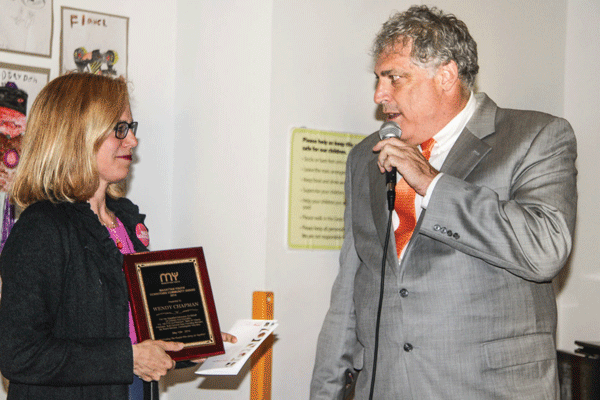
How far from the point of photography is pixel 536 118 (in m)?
1.95

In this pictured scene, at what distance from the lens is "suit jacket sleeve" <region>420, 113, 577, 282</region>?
175 cm

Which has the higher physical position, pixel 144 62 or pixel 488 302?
pixel 144 62

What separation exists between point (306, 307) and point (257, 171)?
619 mm

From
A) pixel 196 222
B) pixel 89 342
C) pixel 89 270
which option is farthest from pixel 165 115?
pixel 89 342

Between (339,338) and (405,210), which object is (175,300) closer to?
(339,338)

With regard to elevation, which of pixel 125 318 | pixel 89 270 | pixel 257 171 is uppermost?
pixel 257 171

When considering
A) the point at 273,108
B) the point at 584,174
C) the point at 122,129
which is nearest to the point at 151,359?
the point at 122,129

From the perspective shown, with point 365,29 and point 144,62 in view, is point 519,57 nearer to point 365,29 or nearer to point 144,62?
point 365,29

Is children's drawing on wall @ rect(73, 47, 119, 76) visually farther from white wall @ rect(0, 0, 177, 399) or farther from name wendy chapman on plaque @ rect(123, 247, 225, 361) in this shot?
name wendy chapman on plaque @ rect(123, 247, 225, 361)

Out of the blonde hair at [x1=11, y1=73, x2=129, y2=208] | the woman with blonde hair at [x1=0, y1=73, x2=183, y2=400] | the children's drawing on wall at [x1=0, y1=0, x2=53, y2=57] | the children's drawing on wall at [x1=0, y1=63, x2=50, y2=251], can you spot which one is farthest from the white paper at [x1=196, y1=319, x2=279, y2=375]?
the children's drawing on wall at [x1=0, y1=0, x2=53, y2=57]

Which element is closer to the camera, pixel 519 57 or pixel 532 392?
pixel 532 392

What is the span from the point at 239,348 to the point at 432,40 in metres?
1.26

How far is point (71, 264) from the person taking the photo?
6.40 feet

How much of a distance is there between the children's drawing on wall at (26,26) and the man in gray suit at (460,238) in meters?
1.62
